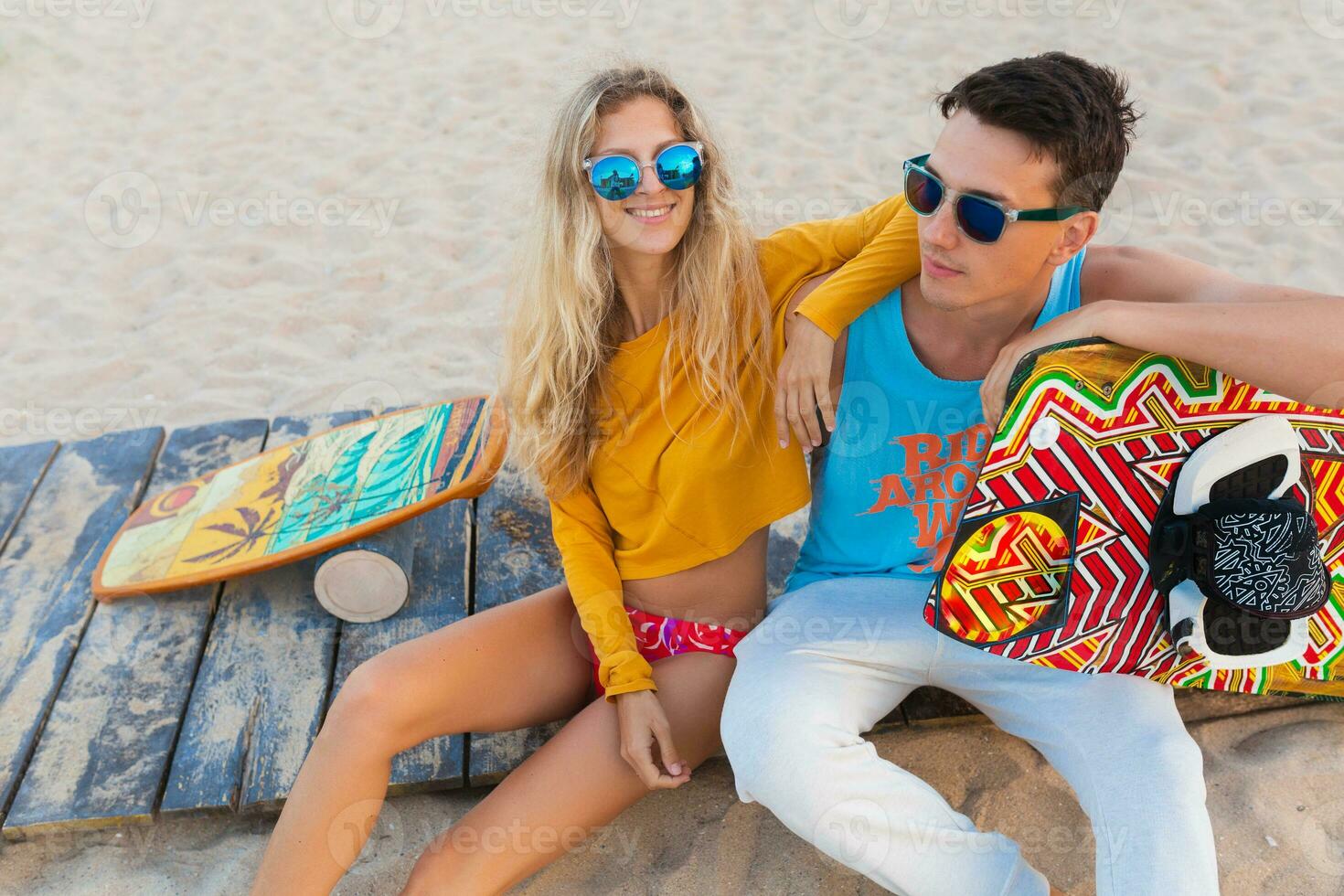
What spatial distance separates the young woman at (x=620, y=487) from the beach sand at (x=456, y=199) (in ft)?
0.63

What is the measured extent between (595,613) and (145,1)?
6807mm

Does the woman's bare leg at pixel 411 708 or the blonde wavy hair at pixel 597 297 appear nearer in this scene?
the woman's bare leg at pixel 411 708

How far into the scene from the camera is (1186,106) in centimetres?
542

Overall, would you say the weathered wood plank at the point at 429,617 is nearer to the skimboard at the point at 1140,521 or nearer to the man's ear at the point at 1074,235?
the skimboard at the point at 1140,521

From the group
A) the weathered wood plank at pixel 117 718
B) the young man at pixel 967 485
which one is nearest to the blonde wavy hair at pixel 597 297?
the young man at pixel 967 485

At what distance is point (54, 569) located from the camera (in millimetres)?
3047

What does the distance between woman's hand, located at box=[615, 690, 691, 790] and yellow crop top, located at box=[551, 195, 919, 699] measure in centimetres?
3

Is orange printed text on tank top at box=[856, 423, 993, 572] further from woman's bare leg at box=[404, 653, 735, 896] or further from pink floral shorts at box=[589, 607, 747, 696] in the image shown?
woman's bare leg at box=[404, 653, 735, 896]

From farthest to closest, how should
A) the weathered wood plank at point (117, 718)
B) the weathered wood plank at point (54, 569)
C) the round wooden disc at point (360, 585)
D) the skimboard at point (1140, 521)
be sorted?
the round wooden disc at point (360, 585) → the weathered wood plank at point (54, 569) → the weathered wood plank at point (117, 718) → the skimboard at point (1140, 521)

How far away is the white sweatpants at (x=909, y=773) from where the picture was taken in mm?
1775

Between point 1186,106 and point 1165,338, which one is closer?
point 1165,338

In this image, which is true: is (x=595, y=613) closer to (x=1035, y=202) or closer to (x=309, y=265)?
(x=1035, y=202)

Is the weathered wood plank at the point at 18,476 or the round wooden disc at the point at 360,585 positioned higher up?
the round wooden disc at the point at 360,585

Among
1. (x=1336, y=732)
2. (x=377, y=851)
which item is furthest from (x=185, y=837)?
(x=1336, y=732)
